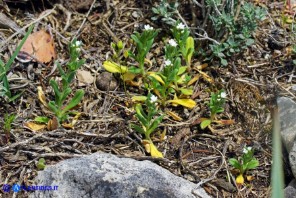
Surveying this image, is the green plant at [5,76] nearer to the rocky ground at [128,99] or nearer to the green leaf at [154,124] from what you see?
the rocky ground at [128,99]

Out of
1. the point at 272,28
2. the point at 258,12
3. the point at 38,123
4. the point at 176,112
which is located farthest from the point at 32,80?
the point at 272,28

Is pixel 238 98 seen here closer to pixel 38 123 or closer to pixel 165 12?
pixel 165 12

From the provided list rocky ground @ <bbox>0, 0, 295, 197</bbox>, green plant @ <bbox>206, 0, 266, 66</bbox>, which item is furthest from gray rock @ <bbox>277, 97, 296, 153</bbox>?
green plant @ <bbox>206, 0, 266, 66</bbox>

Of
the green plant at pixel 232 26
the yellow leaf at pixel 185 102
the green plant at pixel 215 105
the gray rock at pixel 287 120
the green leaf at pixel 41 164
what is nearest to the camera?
the green leaf at pixel 41 164

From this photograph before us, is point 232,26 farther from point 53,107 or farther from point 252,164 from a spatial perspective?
point 53,107

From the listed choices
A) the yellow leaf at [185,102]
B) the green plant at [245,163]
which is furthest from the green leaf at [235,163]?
the yellow leaf at [185,102]

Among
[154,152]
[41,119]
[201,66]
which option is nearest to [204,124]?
[154,152]
